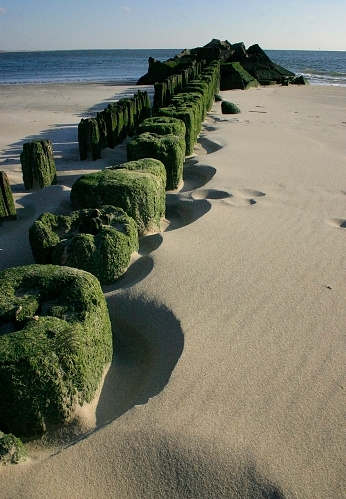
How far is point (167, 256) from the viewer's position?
11.7 feet

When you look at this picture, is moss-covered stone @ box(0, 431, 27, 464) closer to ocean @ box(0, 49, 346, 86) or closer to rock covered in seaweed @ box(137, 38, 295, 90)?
rock covered in seaweed @ box(137, 38, 295, 90)

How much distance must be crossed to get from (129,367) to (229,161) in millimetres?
4523

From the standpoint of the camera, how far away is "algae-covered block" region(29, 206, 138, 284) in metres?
3.06

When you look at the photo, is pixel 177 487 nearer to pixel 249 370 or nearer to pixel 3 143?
pixel 249 370

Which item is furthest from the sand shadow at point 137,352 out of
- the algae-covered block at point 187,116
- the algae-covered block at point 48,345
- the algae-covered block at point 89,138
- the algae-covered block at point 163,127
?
the algae-covered block at point 187,116

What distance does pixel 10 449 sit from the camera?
180 centimetres

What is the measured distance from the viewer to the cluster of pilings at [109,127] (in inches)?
255

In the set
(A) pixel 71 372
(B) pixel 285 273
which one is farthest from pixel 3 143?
(A) pixel 71 372

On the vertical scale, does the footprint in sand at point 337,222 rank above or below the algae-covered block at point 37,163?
below

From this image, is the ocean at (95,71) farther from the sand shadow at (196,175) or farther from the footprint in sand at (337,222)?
the footprint in sand at (337,222)

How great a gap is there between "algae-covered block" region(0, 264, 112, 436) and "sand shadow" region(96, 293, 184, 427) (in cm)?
11

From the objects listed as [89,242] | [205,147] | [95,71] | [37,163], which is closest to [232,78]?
[205,147]

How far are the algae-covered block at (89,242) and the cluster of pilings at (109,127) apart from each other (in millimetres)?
3278

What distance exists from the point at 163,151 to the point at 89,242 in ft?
7.91
